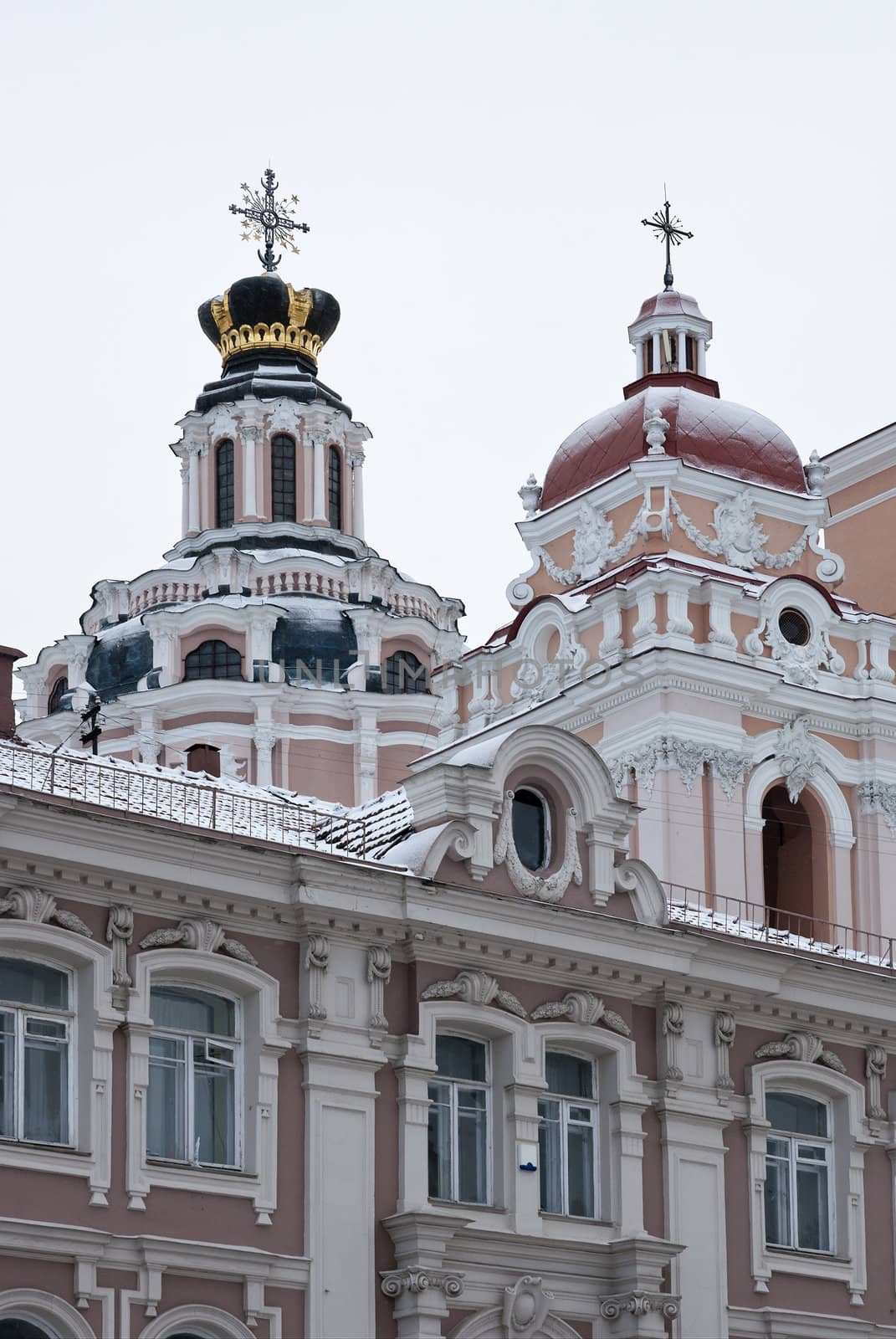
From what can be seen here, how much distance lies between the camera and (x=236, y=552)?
6222 cm

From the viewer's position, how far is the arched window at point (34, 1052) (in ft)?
89.5

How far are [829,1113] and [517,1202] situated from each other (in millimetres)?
4949

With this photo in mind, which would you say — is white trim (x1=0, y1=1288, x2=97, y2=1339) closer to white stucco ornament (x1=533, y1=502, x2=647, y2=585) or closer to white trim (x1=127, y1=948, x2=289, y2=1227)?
white trim (x1=127, y1=948, x2=289, y2=1227)

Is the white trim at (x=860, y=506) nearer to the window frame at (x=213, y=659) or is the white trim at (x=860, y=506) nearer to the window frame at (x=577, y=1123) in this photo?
the window frame at (x=213, y=659)

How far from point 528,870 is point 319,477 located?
34.3 meters

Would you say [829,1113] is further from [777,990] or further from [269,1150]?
[269,1150]

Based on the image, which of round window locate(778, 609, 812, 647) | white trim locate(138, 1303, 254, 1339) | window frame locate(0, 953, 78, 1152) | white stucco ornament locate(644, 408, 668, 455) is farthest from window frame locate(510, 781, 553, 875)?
white stucco ornament locate(644, 408, 668, 455)

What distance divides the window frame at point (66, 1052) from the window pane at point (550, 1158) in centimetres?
550

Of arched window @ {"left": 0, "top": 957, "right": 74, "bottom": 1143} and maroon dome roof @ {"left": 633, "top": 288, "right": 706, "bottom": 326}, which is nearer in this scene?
arched window @ {"left": 0, "top": 957, "right": 74, "bottom": 1143}

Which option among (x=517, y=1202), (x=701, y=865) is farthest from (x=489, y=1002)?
(x=701, y=865)

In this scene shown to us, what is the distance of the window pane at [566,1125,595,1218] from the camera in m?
30.9

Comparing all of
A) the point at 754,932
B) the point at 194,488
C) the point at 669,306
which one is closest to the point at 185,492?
the point at 194,488

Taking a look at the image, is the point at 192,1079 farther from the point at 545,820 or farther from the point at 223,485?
the point at 223,485

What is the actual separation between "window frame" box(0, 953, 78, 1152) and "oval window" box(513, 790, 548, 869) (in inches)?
224
